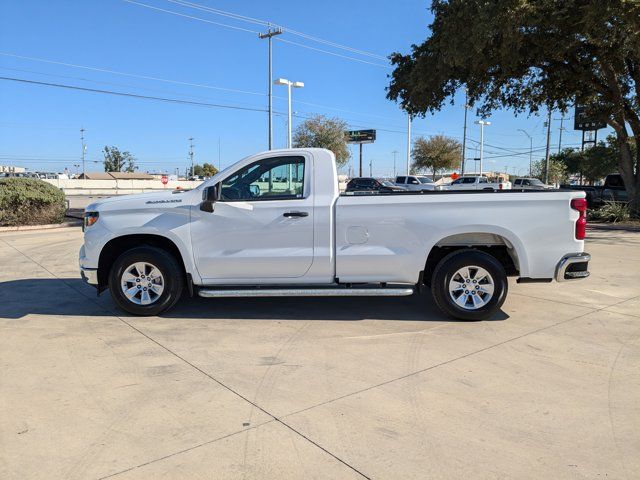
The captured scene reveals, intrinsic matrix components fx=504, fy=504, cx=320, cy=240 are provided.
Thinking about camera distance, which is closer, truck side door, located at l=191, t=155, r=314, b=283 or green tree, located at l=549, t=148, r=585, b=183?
truck side door, located at l=191, t=155, r=314, b=283

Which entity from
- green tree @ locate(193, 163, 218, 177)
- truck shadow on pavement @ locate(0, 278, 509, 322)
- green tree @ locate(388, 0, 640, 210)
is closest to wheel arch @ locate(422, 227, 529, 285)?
truck shadow on pavement @ locate(0, 278, 509, 322)

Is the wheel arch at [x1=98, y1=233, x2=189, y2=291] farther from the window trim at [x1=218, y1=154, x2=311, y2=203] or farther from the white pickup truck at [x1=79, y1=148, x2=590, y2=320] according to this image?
the window trim at [x1=218, y1=154, x2=311, y2=203]

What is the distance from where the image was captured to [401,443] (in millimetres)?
3240

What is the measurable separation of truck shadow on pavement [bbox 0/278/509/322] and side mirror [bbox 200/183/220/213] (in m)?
1.34

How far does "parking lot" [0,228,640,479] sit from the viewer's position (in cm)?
305

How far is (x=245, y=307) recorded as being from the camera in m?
6.57

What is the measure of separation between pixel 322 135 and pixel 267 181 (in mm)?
46855

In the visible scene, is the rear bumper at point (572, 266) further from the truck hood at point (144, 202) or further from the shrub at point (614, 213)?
the shrub at point (614, 213)

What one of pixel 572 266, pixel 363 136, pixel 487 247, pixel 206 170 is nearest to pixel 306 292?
pixel 487 247

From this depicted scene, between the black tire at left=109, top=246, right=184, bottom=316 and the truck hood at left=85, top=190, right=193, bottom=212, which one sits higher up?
the truck hood at left=85, top=190, right=193, bottom=212

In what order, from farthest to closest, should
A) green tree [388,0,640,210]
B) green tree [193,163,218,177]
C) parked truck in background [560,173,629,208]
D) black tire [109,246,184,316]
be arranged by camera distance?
green tree [193,163,218,177]
parked truck in background [560,173,629,208]
green tree [388,0,640,210]
black tire [109,246,184,316]

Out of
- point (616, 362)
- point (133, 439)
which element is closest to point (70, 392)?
point (133, 439)

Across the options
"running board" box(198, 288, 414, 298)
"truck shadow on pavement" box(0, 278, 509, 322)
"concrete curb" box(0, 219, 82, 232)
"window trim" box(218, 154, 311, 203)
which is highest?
"window trim" box(218, 154, 311, 203)

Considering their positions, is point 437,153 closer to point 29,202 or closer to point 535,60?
point 535,60
